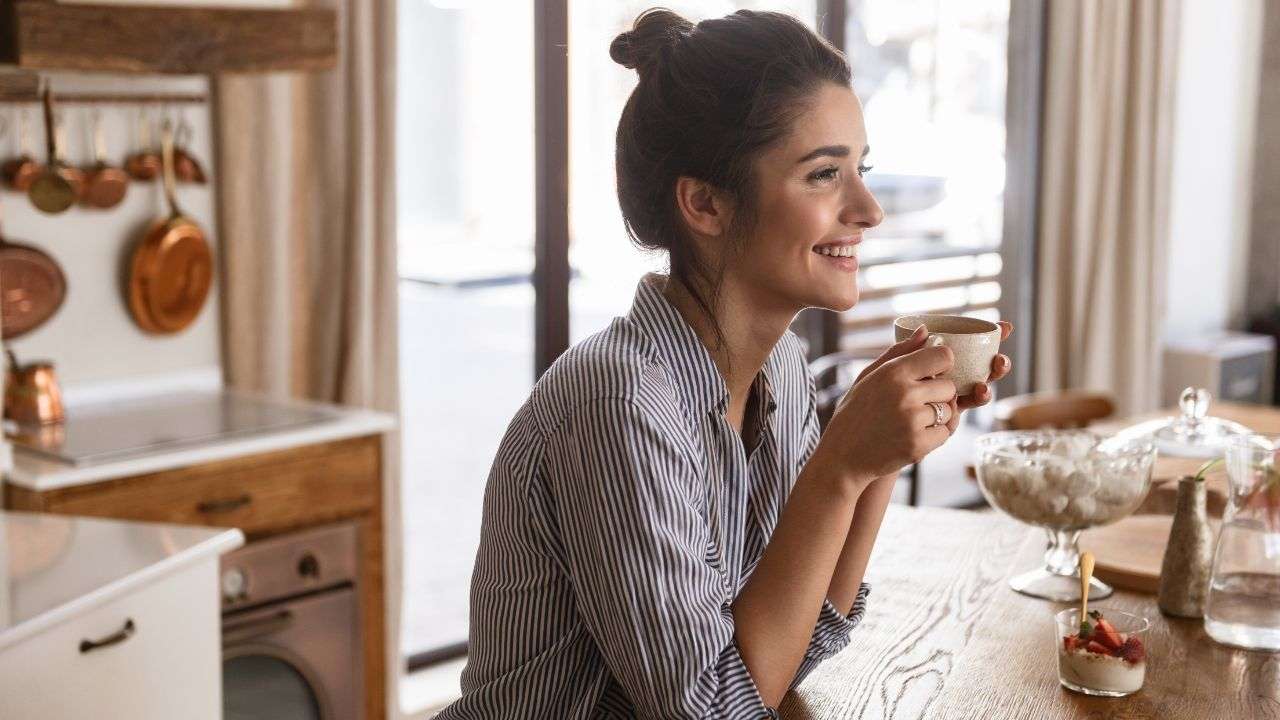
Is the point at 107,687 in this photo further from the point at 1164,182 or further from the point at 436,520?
the point at 1164,182

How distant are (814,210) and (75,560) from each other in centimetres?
112

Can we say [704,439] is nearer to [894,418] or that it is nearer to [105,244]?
[894,418]

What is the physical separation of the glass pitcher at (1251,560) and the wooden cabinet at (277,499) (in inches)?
65.4

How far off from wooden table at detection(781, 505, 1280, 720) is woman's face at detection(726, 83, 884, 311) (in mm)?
368

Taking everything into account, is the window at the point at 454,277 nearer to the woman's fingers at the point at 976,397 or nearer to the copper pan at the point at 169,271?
the copper pan at the point at 169,271

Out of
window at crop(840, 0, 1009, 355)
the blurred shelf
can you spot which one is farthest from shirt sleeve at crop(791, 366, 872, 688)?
window at crop(840, 0, 1009, 355)

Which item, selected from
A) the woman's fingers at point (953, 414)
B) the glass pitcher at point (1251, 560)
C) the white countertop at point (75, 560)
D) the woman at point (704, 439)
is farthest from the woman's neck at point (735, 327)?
the white countertop at point (75, 560)

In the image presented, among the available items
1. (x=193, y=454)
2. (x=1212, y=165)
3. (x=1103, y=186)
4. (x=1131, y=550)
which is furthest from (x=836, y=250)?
(x=1212, y=165)

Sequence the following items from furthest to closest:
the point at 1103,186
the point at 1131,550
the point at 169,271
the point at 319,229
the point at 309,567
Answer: the point at 1103,186 → the point at 319,229 → the point at 169,271 → the point at 309,567 → the point at 1131,550

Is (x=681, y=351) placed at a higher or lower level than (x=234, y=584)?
higher

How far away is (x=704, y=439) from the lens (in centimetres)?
135

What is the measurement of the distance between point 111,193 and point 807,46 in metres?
1.83

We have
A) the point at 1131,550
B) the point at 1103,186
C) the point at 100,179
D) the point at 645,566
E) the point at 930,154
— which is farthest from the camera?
the point at 1103,186

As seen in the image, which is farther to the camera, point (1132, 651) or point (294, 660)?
point (294, 660)
